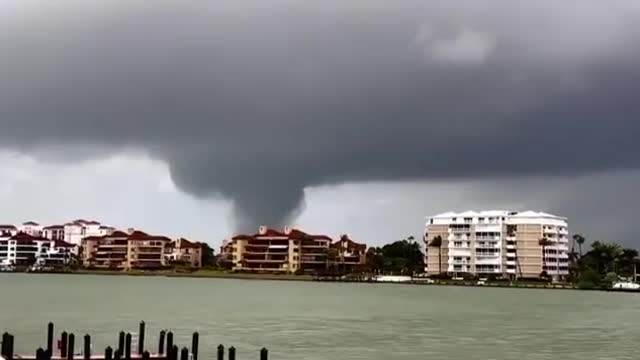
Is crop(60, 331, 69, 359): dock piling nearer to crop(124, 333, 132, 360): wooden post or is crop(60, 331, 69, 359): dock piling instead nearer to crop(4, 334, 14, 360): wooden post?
crop(4, 334, 14, 360): wooden post

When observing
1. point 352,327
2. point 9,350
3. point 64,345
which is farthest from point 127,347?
point 352,327

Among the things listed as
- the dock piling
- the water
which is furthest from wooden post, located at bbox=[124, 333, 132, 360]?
the water

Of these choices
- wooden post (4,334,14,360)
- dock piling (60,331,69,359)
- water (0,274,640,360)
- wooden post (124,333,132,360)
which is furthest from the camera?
water (0,274,640,360)

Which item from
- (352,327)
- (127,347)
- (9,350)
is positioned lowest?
(352,327)

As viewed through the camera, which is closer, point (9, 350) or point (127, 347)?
point (9, 350)

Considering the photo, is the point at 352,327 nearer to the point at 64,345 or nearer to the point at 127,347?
the point at 127,347

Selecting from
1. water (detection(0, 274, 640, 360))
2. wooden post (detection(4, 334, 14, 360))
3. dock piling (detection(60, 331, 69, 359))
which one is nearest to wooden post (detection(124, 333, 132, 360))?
dock piling (detection(60, 331, 69, 359))

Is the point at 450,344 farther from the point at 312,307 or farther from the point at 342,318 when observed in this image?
the point at 312,307

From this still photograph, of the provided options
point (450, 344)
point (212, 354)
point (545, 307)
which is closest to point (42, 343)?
point (212, 354)

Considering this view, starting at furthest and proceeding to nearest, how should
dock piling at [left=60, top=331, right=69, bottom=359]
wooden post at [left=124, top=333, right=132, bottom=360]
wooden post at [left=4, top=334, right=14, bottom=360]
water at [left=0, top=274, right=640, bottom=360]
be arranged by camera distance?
water at [left=0, top=274, right=640, bottom=360] < dock piling at [left=60, top=331, right=69, bottom=359] < wooden post at [left=124, top=333, right=132, bottom=360] < wooden post at [left=4, top=334, right=14, bottom=360]

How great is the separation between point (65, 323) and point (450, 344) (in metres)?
34.9

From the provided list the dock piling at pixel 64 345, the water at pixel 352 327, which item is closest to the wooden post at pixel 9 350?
the dock piling at pixel 64 345

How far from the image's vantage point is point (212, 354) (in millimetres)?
61781

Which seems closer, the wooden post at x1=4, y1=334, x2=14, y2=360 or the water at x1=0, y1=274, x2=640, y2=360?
the wooden post at x1=4, y1=334, x2=14, y2=360
